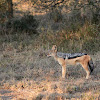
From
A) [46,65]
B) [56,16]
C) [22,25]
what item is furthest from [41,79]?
[56,16]

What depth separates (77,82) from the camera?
6766 mm

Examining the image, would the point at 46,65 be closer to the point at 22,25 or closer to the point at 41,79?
the point at 41,79

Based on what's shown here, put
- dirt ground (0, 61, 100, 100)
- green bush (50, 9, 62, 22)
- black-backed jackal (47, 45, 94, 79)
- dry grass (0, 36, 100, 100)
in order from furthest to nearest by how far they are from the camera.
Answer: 1. green bush (50, 9, 62, 22)
2. black-backed jackal (47, 45, 94, 79)
3. dry grass (0, 36, 100, 100)
4. dirt ground (0, 61, 100, 100)

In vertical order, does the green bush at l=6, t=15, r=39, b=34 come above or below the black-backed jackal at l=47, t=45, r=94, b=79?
above

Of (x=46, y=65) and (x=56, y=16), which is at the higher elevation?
(x=56, y=16)

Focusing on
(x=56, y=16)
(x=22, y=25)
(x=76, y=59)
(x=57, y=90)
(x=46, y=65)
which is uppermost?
(x=56, y=16)

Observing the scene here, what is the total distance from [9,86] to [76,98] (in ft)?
6.81

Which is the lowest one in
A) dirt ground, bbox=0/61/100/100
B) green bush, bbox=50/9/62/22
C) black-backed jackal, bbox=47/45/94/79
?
dirt ground, bbox=0/61/100/100

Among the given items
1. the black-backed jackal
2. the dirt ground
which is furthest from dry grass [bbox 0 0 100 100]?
the black-backed jackal

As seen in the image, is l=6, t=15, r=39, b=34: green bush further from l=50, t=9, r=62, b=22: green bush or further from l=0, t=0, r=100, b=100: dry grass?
l=50, t=9, r=62, b=22: green bush

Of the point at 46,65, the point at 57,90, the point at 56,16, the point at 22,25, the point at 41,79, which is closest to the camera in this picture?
the point at 57,90

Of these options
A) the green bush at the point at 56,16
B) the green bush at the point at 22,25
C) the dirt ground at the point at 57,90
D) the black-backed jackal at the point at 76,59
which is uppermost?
the green bush at the point at 56,16

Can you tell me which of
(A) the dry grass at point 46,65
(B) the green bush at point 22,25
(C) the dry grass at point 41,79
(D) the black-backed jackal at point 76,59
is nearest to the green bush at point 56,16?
(A) the dry grass at point 46,65

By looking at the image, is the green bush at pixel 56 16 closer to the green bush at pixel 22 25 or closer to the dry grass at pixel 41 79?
the green bush at pixel 22 25
